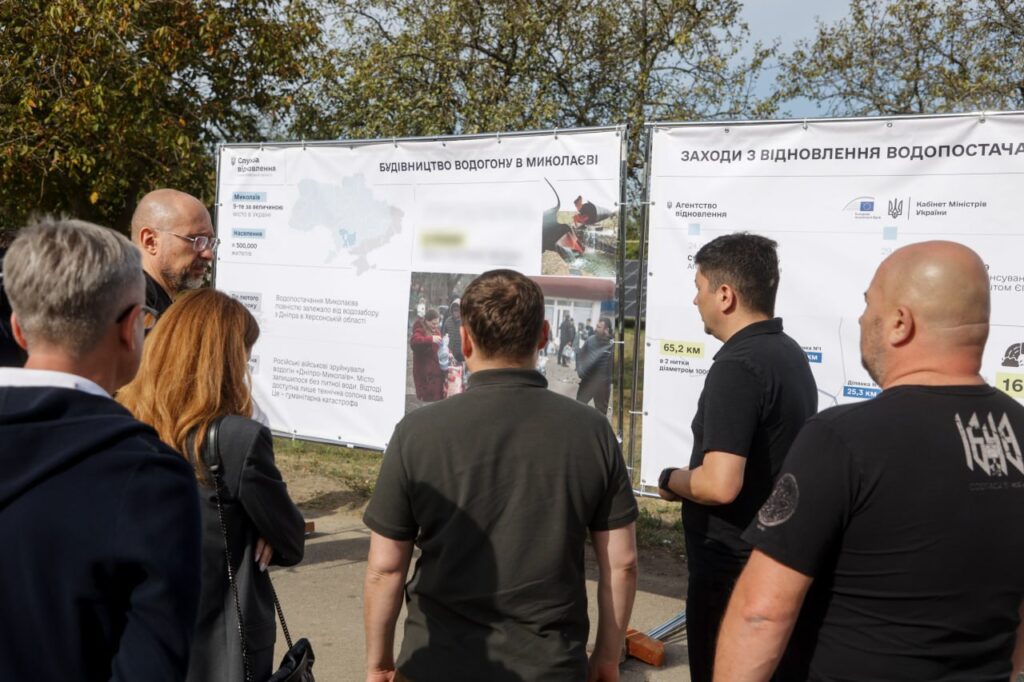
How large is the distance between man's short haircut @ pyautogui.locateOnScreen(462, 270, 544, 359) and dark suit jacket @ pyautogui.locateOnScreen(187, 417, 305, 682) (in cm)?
70

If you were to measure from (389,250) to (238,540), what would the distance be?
341cm

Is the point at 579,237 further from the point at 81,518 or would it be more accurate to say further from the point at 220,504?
the point at 81,518

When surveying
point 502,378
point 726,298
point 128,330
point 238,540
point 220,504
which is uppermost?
point 726,298

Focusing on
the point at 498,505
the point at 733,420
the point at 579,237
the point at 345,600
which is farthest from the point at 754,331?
the point at 345,600

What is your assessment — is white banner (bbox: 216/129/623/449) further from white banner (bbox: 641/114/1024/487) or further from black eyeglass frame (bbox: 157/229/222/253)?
black eyeglass frame (bbox: 157/229/222/253)

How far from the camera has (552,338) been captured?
535 centimetres

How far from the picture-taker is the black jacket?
144 centimetres

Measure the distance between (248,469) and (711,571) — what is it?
1641mm

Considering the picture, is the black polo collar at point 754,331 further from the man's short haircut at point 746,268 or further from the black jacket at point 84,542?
the black jacket at point 84,542

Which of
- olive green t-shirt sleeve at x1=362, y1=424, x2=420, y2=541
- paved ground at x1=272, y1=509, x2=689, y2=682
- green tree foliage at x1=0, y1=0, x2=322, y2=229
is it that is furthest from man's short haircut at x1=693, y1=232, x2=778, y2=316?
green tree foliage at x1=0, y1=0, x2=322, y2=229

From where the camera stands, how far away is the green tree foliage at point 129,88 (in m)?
10.2

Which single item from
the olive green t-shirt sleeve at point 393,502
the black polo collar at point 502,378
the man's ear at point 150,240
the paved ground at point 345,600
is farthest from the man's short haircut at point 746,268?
the man's ear at point 150,240

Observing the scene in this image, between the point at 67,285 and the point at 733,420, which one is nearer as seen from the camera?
the point at 67,285

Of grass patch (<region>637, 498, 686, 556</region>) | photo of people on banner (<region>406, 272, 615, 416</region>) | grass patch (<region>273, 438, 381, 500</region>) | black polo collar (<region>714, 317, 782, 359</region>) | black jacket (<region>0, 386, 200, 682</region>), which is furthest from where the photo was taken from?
grass patch (<region>273, 438, 381, 500</region>)
